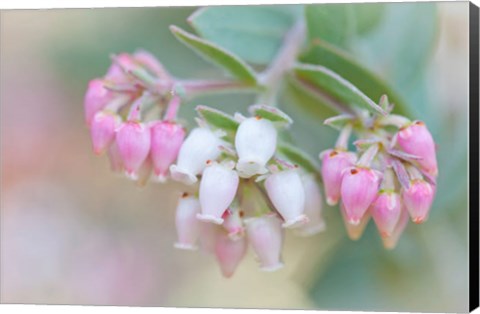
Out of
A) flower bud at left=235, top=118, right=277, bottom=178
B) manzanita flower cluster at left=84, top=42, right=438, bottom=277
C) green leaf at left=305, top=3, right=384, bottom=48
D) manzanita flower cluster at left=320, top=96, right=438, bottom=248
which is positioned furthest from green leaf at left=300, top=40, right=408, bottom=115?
flower bud at left=235, top=118, right=277, bottom=178

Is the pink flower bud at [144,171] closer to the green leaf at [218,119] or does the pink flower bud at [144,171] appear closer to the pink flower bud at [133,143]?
the pink flower bud at [133,143]

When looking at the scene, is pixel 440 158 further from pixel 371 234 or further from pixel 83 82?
pixel 83 82

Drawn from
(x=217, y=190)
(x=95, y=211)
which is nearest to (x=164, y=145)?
(x=217, y=190)

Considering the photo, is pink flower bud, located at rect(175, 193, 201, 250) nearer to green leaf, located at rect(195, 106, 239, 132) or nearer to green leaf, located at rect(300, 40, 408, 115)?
green leaf, located at rect(195, 106, 239, 132)

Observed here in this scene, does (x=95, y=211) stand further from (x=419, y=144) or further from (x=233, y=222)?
(x=419, y=144)

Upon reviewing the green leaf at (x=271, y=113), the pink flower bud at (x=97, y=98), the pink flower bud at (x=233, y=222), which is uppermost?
the green leaf at (x=271, y=113)

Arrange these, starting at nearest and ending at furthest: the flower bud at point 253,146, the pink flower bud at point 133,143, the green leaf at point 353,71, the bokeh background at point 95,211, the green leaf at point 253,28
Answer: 1. the flower bud at point 253,146
2. the pink flower bud at point 133,143
3. the green leaf at point 353,71
4. the green leaf at point 253,28
5. the bokeh background at point 95,211

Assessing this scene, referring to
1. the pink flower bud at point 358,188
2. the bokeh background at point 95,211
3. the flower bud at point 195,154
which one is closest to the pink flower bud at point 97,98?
the flower bud at point 195,154
